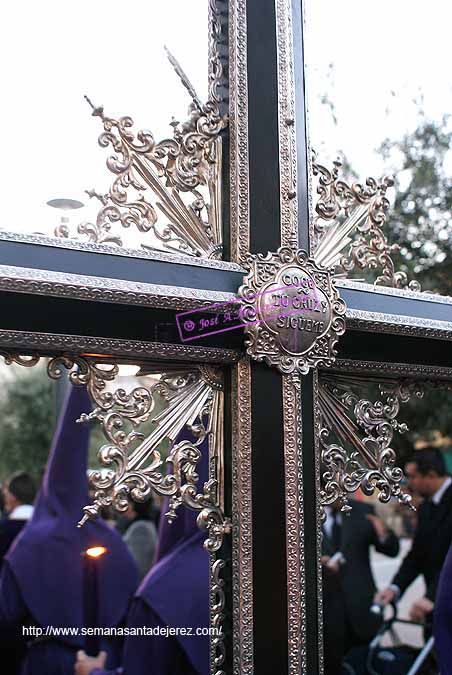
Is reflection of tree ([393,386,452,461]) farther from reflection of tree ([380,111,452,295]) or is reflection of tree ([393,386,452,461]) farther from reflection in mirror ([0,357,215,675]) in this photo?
reflection in mirror ([0,357,215,675])

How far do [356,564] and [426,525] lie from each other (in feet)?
1.87

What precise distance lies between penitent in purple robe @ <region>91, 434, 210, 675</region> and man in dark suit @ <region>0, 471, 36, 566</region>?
4.03 feet

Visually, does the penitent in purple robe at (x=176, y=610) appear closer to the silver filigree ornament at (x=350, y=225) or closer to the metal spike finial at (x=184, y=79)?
the silver filigree ornament at (x=350, y=225)

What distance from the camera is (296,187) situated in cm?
170

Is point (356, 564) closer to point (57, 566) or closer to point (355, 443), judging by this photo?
point (57, 566)

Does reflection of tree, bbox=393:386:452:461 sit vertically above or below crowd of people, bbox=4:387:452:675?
above

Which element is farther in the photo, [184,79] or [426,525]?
[426,525]

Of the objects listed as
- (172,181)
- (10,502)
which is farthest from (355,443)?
(10,502)

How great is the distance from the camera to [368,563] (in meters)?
4.55

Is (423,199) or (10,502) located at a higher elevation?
(423,199)

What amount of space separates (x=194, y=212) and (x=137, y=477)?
0.55 m

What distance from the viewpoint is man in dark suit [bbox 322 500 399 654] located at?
4102 mm

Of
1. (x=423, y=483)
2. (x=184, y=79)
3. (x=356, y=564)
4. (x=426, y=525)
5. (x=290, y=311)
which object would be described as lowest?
(x=356, y=564)

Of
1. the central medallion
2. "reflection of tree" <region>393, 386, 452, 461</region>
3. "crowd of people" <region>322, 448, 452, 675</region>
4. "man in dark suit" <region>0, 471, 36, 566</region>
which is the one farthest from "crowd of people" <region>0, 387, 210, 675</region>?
"reflection of tree" <region>393, 386, 452, 461</region>
